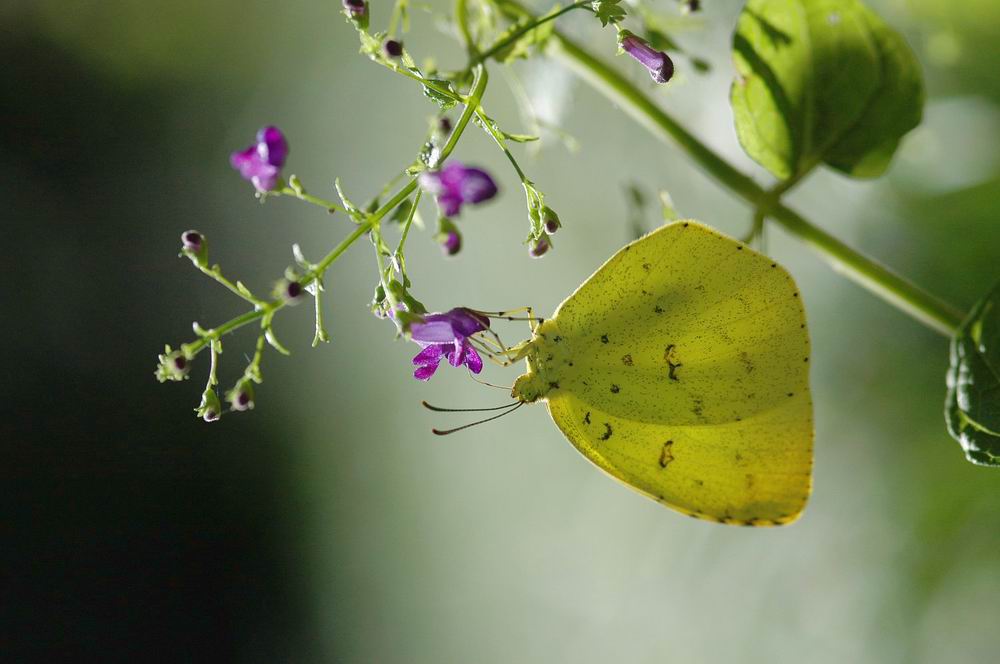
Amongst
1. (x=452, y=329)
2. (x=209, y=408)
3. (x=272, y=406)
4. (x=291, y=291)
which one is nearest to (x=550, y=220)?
(x=452, y=329)

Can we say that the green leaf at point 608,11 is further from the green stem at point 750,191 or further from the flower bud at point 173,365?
the flower bud at point 173,365

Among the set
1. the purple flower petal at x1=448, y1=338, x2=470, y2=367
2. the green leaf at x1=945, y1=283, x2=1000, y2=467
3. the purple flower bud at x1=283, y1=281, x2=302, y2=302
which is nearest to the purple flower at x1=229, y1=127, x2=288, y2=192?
the purple flower bud at x1=283, y1=281, x2=302, y2=302

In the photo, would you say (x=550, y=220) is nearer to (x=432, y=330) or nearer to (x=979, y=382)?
(x=432, y=330)

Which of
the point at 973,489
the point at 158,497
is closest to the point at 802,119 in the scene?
the point at 973,489

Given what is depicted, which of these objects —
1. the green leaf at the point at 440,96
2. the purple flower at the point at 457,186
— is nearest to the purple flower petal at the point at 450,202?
the purple flower at the point at 457,186

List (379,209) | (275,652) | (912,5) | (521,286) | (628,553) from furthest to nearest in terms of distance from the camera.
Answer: (275,652)
(521,286)
(628,553)
(912,5)
(379,209)

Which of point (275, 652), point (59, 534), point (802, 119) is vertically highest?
point (802, 119)

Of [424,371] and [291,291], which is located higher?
[291,291]

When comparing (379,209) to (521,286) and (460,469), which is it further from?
(460,469)
